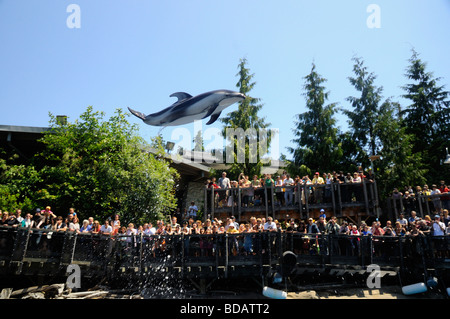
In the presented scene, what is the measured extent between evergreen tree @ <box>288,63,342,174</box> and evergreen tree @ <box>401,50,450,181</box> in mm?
5520

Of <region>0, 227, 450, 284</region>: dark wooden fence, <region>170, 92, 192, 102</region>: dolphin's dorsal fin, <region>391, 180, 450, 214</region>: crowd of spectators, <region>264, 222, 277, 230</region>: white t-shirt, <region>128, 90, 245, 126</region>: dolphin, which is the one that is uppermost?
<region>170, 92, 192, 102</region>: dolphin's dorsal fin

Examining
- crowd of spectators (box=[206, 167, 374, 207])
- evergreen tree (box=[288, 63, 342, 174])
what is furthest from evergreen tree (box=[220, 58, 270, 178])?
crowd of spectators (box=[206, 167, 374, 207])

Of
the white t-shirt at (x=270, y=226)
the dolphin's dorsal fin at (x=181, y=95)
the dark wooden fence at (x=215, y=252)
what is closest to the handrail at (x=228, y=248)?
the dark wooden fence at (x=215, y=252)

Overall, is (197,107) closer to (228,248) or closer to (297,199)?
(228,248)

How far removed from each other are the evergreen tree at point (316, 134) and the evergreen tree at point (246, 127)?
2.34 m

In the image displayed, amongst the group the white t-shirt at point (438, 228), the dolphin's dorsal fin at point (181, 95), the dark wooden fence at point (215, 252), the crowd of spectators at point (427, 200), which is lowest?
the dark wooden fence at point (215, 252)

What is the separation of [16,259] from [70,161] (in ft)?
29.0

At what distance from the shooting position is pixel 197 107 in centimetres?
1353

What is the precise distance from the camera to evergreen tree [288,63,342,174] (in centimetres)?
2464

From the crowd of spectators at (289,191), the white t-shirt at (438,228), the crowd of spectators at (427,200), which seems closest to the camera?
the white t-shirt at (438,228)

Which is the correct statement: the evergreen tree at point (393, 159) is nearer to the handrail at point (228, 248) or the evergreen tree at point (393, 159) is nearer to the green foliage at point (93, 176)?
the handrail at point (228, 248)

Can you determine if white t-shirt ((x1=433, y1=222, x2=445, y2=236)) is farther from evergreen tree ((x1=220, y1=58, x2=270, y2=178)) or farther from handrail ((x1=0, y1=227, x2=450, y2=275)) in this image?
evergreen tree ((x1=220, y1=58, x2=270, y2=178))

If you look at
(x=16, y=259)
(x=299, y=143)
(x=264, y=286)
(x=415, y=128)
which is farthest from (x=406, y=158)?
(x=16, y=259)

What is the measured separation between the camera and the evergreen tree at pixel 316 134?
2464 centimetres
